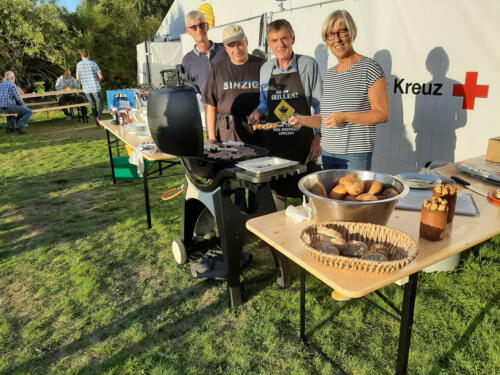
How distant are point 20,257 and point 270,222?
2.75 metres

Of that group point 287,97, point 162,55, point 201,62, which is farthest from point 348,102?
point 162,55

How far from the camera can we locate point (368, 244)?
4.04 feet

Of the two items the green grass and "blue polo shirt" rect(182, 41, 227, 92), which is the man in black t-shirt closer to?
"blue polo shirt" rect(182, 41, 227, 92)

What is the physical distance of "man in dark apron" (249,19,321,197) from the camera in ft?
8.32

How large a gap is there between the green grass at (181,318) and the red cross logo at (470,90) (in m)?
1.22

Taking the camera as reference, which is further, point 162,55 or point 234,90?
point 162,55

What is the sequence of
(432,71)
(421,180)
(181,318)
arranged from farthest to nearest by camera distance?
(432,71), (181,318), (421,180)

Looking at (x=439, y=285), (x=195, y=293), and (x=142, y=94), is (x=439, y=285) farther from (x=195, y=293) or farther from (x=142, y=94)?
(x=142, y=94)

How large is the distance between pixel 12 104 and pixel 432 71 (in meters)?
10.1

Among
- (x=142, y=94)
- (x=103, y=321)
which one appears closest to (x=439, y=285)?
(x=103, y=321)

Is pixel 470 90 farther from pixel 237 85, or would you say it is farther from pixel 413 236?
pixel 413 236

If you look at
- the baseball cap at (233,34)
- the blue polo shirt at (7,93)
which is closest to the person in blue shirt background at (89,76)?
the blue polo shirt at (7,93)

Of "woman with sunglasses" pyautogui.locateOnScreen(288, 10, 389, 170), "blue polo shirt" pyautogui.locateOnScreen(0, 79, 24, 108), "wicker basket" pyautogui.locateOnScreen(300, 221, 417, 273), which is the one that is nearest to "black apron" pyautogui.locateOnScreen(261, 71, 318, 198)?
"woman with sunglasses" pyautogui.locateOnScreen(288, 10, 389, 170)

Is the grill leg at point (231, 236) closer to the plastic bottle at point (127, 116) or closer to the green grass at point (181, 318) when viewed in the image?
the green grass at point (181, 318)
